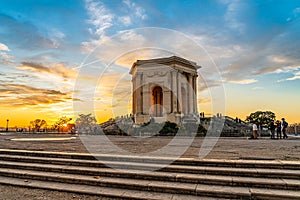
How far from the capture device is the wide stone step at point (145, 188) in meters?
4.90

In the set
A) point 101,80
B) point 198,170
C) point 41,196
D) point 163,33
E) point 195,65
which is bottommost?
point 41,196

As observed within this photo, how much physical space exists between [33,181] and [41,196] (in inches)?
52.3

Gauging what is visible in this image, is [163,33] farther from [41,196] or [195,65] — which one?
[195,65]

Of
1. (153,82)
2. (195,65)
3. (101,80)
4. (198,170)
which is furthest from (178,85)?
(198,170)

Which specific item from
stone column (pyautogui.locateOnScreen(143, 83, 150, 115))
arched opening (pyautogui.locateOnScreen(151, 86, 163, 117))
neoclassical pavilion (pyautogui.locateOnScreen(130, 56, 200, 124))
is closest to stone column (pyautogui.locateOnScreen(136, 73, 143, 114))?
neoclassical pavilion (pyautogui.locateOnScreen(130, 56, 200, 124))

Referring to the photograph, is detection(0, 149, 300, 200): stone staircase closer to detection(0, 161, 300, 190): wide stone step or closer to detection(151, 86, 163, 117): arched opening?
detection(0, 161, 300, 190): wide stone step

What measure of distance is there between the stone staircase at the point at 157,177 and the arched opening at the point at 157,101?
32498mm

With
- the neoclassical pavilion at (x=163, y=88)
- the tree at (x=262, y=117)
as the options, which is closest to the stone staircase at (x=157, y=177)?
the neoclassical pavilion at (x=163, y=88)

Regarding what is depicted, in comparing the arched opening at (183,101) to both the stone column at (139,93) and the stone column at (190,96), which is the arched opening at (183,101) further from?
the stone column at (139,93)

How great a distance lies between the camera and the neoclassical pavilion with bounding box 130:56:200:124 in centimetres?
3731

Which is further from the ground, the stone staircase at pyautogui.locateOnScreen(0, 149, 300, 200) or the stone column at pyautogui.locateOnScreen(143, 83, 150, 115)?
the stone column at pyautogui.locateOnScreen(143, 83, 150, 115)

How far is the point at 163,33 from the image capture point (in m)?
12.7

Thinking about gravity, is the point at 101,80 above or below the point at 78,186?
above

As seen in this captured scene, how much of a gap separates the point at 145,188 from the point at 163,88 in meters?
33.0
